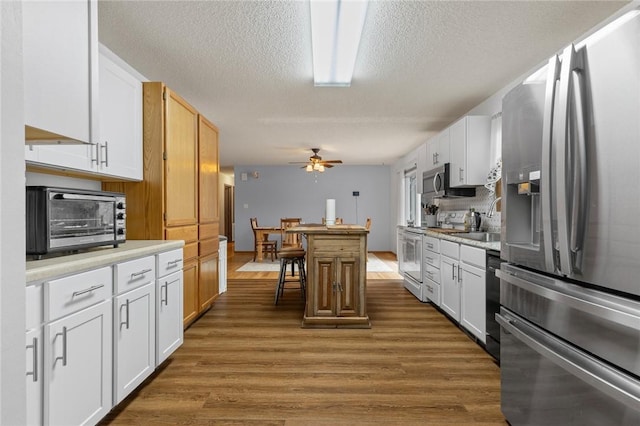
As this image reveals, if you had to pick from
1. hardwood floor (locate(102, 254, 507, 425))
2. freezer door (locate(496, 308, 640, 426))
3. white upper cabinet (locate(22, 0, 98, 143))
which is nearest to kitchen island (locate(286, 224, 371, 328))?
hardwood floor (locate(102, 254, 507, 425))

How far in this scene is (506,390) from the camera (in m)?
1.70

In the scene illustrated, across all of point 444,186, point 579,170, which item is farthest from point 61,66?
point 444,186

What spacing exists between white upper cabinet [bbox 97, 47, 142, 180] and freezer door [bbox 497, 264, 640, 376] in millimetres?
2450

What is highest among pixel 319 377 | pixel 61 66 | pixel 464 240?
pixel 61 66

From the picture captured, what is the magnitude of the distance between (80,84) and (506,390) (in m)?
2.32

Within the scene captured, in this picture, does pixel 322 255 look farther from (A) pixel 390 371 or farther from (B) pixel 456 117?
(B) pixel 456 117

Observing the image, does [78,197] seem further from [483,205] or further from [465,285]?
[483,205]

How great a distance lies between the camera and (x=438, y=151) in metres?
4.59

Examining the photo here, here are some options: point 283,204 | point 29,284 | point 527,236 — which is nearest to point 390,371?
point 527,236

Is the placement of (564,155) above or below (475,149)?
below

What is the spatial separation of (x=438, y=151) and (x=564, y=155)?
11.5ft

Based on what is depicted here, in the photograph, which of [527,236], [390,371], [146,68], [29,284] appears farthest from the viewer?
[146,68]

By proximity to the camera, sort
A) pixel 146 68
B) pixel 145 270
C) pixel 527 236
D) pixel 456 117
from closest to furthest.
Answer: pixel 527 236 < pixel 145 270 < pixel 146 68 < pixel 456 117

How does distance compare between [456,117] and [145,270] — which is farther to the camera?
[456,117]
